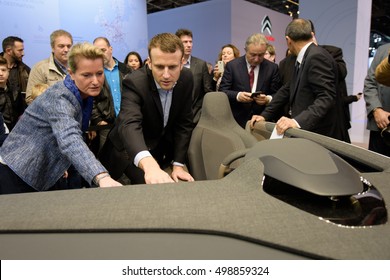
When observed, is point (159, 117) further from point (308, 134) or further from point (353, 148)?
point (353, 148)

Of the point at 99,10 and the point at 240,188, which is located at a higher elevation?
the point at 99,10

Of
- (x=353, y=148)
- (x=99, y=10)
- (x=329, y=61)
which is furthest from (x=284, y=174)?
(x=99, y=10)

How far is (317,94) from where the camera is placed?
6.76 ft

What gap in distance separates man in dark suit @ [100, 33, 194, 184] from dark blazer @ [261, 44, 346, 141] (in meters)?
0.64

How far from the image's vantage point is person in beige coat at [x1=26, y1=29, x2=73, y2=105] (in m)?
2.98

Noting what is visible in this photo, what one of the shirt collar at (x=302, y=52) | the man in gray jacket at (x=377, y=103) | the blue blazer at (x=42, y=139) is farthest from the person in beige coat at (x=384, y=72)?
the blue blazer at (x=42, y=139)

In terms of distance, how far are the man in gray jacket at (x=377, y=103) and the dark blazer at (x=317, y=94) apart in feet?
1.14

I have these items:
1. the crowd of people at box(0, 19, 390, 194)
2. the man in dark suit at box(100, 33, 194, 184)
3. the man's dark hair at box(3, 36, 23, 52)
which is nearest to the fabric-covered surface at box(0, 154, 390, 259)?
the crowd of people at box(0, 19, 390, 194)

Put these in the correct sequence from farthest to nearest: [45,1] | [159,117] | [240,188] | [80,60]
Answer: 1. [45,1]
2. [159,117]
3. [80,60]
4. [240,188]

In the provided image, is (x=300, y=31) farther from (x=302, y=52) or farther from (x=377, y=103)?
(x=377, y=103)

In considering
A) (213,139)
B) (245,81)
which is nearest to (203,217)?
(213,139)

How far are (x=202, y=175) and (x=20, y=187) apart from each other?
933 mm

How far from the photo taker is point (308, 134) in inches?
53.0

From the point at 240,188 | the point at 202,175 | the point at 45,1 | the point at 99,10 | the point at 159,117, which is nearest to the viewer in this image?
the point at 240,188
